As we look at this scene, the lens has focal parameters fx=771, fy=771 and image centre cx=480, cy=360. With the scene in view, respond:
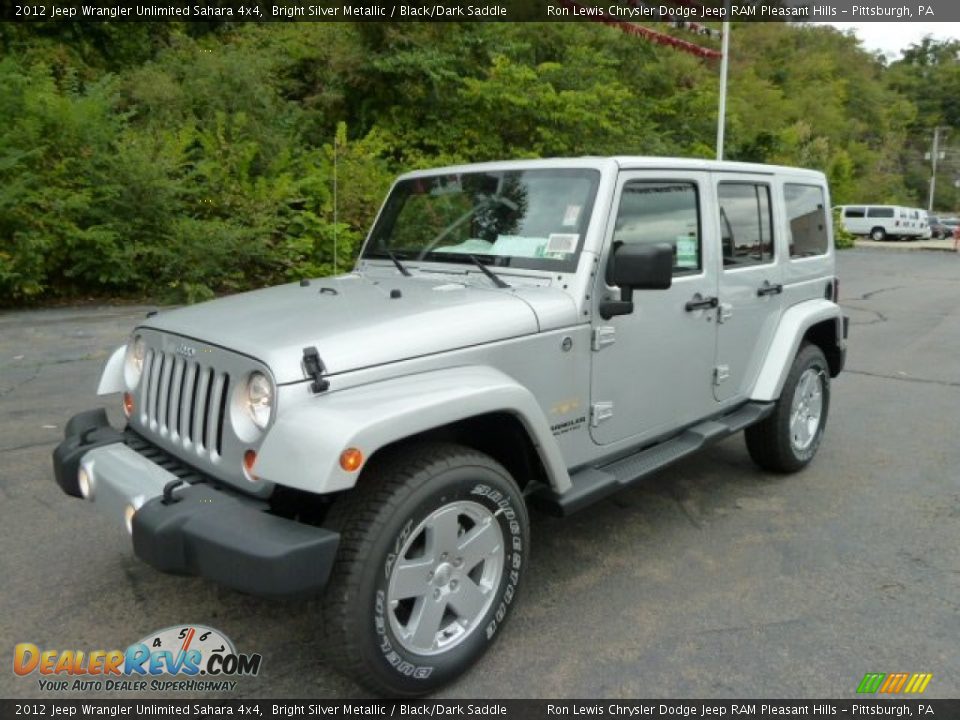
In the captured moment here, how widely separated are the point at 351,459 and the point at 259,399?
460 millimetres

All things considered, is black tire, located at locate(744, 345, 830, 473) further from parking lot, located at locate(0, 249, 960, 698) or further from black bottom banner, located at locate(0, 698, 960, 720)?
black bottom banner, located at locate(0, 698, 960, 720)

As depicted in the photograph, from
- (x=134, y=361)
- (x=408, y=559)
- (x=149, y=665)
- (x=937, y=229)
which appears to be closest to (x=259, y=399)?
(x=408, y=559)

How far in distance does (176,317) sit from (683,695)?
7.91ft

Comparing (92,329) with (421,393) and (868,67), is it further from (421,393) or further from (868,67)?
(868,67)

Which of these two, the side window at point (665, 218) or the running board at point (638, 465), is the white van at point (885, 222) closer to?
the running board at point (638, 465)

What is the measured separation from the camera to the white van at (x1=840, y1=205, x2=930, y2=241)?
39719mm

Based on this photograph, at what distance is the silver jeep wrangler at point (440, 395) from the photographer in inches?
92.9

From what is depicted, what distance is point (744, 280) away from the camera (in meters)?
4.21

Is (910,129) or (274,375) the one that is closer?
(274,375)

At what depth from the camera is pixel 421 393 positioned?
99.2 inches

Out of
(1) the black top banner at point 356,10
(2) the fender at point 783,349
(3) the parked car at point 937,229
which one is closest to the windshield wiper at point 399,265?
(2) the fender at point 783,349

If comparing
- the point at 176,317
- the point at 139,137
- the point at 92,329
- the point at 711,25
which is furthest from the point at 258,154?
the point at 711,25

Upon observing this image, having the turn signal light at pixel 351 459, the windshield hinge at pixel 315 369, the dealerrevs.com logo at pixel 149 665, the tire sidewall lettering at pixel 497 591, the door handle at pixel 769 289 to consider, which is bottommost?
the dealerrevs.com logo at pixel 149 665

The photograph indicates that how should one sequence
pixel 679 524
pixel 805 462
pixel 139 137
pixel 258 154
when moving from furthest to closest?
pixel 258 154
pixel 139 137
pixel 805 462
pixel 679 524
